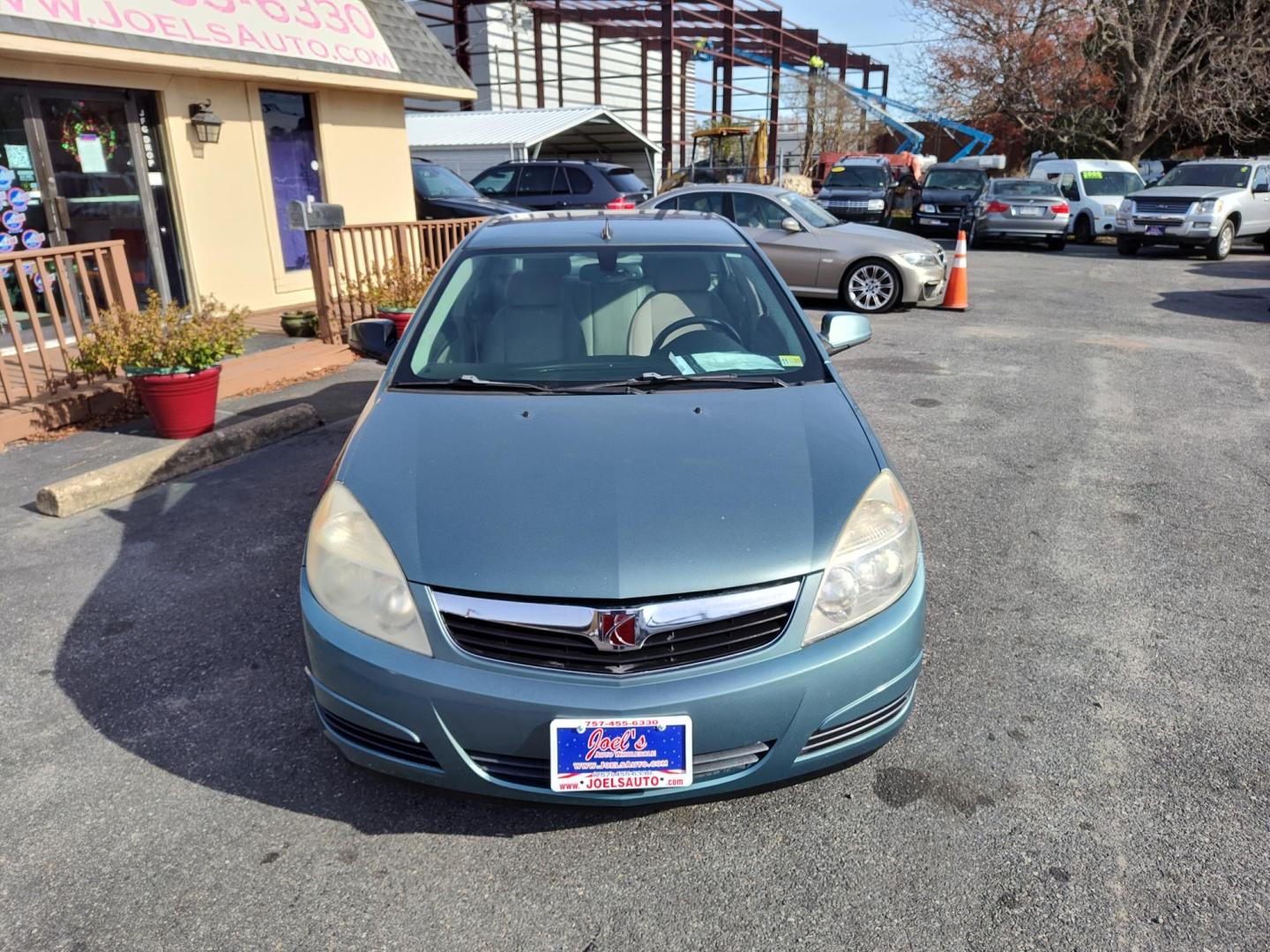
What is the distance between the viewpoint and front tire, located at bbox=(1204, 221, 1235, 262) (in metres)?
16.7

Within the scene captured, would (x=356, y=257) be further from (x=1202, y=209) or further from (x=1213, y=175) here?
(x=1213, y=175)

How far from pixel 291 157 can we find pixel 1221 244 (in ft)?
54.1

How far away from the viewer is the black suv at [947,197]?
21.3m

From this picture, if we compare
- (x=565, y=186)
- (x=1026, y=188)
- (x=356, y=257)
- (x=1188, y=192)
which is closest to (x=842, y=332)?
Answer: (x=356, y=257)

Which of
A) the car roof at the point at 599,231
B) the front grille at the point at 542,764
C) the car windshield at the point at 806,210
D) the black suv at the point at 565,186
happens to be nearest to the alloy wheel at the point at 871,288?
the car windshield at the point at 806,210

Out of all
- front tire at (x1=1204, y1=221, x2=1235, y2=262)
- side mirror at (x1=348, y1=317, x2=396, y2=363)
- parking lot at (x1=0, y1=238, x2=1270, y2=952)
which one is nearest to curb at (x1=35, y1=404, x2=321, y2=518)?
parking lot at (x1=0, y1=238, x2=1270, y2=952)

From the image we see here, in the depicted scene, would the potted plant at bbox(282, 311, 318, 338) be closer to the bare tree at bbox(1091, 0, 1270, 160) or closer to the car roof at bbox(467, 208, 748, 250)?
the car roof at bbox(467, 208, 748, 250)

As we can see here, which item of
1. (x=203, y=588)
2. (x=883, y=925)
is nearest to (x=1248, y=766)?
(x=883, y=925)

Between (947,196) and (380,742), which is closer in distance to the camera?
(380,742)

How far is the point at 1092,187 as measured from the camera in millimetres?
20328

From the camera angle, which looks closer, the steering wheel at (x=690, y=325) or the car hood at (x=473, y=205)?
the steering wheel at (x=690, y=325)

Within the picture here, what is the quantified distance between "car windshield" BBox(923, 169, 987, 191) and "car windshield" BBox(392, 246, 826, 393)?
2112 centimetres

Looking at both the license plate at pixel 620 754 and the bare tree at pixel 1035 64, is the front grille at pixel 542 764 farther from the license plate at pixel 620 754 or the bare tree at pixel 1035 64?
the bare tree at pixel 1035 64

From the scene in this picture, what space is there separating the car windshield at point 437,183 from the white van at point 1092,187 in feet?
45.2
